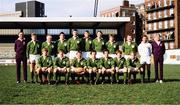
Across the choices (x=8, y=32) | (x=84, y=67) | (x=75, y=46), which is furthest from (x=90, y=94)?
(x=8, y=32)

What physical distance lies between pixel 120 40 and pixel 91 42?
35.8 meters

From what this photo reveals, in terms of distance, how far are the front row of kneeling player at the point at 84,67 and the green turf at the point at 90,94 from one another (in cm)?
116

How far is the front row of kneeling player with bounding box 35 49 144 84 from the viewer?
15.1 meters

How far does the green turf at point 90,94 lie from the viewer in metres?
11.3

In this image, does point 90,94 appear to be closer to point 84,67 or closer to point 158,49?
point 84,67

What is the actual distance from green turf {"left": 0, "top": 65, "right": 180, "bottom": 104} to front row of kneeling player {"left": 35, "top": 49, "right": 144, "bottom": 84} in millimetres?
1160

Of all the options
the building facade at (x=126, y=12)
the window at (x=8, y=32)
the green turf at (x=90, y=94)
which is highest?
the building facade at (x=126, y=12)

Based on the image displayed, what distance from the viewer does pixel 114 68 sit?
15375 millimetres

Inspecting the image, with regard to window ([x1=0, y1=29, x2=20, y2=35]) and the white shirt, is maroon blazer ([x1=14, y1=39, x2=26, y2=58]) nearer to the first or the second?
the white shirt

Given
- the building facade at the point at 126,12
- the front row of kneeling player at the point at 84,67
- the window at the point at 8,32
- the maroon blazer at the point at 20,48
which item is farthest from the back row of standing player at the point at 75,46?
the building facade at the point at 126,12

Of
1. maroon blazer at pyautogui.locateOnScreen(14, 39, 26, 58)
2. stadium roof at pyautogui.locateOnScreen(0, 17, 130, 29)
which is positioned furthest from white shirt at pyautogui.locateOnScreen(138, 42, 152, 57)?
stadium roof at pyautogui.locateOnScreen(0, 17, 130, 29)

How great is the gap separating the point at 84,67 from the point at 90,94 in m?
2.94

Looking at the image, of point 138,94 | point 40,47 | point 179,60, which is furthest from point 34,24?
point 138,94

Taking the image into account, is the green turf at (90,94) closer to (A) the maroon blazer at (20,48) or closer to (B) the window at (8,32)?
(A) the maroon blazer at (20,48)
